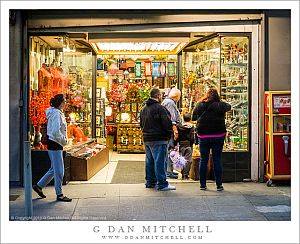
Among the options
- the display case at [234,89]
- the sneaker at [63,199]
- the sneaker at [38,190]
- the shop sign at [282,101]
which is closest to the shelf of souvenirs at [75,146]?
the sneaker at [38,190]

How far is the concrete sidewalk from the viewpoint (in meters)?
7.22

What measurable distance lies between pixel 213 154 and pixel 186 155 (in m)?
1.17

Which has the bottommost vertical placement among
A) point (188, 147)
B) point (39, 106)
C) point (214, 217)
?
point (214, 217)

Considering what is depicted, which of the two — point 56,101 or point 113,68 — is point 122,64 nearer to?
point 113,68

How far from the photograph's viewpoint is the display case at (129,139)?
44.3ft

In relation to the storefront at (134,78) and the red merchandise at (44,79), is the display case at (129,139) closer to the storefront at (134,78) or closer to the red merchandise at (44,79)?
the storefront at (134,78)

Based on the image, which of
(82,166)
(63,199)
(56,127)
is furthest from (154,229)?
(82,166)

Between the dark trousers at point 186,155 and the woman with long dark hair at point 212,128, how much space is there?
101 centimetres

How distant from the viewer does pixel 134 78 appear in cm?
1412

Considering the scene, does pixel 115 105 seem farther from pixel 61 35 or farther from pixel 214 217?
pixel 214 217

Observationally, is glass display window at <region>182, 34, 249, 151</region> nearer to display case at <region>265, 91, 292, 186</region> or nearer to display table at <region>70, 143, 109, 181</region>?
display case at <region>265, 91, 292, 186</region>

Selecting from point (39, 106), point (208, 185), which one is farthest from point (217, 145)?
point (39, 106)

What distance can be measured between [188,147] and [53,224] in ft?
13.1

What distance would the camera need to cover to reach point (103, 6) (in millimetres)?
7129
